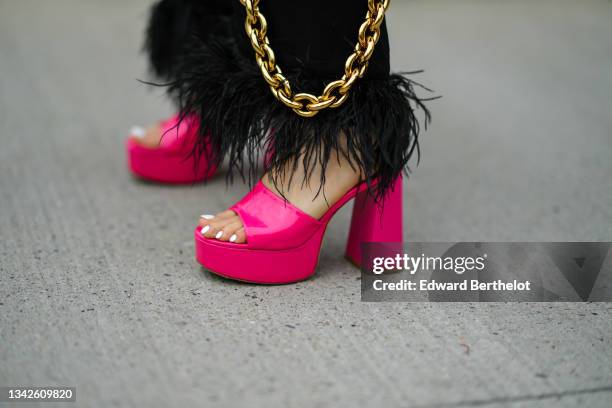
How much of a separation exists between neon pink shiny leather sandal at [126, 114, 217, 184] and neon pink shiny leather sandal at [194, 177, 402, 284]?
46 cm

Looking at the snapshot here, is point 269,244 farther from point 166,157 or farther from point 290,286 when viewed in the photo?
→ point 166,157

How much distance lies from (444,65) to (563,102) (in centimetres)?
52

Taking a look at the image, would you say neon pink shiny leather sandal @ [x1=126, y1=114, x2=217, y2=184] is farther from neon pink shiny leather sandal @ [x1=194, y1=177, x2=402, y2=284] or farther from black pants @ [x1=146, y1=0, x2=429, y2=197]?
neon pink shiny leather sandal @ [x1=194, y1=177, x2=402, y2=284]

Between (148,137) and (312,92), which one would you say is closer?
(312,92)

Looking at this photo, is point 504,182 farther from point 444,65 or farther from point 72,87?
point 72,87

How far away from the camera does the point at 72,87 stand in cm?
248

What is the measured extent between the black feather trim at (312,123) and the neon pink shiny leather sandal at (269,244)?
61mm

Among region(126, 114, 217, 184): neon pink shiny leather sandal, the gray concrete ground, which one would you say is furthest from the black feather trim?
region(126, 114, 217, 184): neon pink shiny leather sandal

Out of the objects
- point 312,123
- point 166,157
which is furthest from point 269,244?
point 166,157

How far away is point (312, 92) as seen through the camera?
1.29m

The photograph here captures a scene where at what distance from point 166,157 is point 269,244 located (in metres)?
0.59

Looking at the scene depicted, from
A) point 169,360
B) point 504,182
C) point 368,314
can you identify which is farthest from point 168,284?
point 504,182

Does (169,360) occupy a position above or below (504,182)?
below

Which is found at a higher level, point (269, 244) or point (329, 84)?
point (329, 84)
